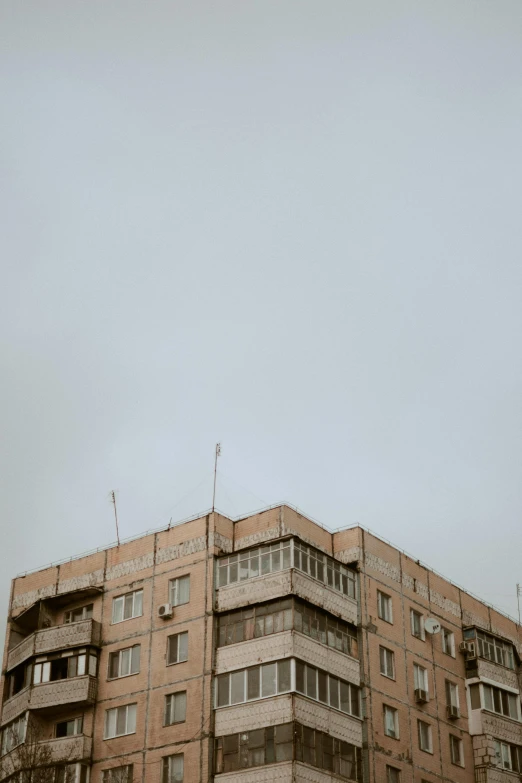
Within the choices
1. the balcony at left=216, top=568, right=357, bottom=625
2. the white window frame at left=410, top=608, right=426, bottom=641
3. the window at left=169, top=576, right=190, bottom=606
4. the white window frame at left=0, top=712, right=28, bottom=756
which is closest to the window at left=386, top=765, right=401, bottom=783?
the balcony at left=216, top=568, right=357, bottom=625

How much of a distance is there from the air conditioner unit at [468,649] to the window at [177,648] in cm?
1931

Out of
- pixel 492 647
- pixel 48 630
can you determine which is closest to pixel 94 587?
pixel 48 630

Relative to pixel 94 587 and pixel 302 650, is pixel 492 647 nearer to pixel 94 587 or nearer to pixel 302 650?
pixel 302 650

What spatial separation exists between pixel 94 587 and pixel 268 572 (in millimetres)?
12203

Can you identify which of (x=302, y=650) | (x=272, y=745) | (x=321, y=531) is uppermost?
(x=321, y=531)

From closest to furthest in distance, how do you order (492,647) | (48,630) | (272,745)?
1. (272,745)
2. (48,630)
3. (492,647)

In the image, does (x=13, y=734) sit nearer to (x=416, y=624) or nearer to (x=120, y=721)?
(x=120, y=721)

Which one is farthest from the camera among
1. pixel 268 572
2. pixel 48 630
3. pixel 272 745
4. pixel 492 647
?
pixel 492 647

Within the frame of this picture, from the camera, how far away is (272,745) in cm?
5928

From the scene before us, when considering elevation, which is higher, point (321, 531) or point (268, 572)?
point (321, 531)

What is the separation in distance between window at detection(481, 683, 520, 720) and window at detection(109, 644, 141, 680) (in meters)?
22.3

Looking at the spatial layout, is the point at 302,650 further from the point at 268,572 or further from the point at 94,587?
the point at 94,587

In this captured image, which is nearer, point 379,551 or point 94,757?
point 94,757

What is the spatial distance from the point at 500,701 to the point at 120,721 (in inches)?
976
